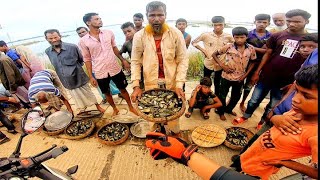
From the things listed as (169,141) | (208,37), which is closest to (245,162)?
(169,141)

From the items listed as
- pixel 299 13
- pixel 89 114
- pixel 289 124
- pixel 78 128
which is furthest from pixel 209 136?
pixel 89 114

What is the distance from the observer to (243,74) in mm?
3473

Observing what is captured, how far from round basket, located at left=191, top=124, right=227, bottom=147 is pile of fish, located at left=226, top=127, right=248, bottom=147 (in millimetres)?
100

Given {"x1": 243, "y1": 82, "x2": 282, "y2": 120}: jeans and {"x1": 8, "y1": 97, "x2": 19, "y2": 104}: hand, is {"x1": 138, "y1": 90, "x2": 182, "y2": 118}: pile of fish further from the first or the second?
{"x1": 8, "y1": 97, "x2": 19, "y2": 104}: hand

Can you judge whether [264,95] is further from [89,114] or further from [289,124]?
[89,114]

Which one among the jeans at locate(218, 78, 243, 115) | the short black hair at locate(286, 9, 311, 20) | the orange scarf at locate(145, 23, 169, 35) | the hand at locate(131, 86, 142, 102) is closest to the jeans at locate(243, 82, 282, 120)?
the jeans at locate(218, 78, 243, 115)

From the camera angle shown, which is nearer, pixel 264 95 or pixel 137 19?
pixel 264 95

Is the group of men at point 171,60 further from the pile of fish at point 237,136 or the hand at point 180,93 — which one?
the pile of fish at point 237,136

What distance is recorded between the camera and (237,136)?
3234 millimetres

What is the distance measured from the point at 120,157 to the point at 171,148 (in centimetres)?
172

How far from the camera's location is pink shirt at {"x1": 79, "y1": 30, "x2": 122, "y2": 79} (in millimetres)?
3625

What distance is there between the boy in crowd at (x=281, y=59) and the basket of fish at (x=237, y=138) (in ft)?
1.89

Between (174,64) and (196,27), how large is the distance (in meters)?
7.32

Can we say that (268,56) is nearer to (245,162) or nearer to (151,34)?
(151,34)
